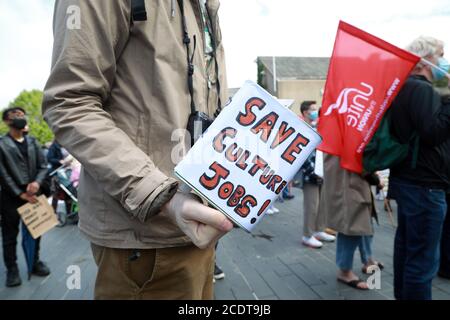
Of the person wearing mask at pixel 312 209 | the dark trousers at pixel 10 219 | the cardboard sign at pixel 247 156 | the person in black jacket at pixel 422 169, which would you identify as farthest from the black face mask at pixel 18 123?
the person in black jacket at pixel 422 169

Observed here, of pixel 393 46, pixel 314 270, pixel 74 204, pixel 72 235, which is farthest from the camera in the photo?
pixel 74 204

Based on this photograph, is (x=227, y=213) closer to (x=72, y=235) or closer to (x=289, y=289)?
(x=289, y=289)

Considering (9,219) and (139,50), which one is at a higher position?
(139,50)

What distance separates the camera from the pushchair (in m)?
6.89

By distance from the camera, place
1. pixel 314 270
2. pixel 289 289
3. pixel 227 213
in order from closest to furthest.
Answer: pixel 227 213 → pixel 289 289 → pixel 314 270

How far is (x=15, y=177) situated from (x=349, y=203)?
3802 millimetres

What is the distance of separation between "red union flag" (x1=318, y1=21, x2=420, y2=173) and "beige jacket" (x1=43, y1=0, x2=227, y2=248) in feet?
4.87

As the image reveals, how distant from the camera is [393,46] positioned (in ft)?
7.38

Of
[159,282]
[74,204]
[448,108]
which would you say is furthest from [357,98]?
[74,204]

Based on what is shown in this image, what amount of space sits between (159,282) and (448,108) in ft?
7.40

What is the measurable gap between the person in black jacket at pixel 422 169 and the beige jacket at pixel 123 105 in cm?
178

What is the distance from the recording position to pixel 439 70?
247cm

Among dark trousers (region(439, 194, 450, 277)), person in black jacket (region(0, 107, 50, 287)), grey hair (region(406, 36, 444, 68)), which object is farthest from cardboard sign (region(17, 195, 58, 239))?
dark trousers (region(439, 194, 450, 277))

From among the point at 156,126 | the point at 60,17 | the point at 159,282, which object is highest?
the point at 60,17
